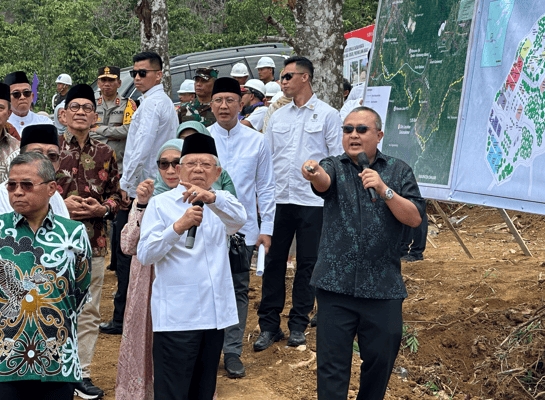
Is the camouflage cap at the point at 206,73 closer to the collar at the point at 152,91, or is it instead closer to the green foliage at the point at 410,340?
the collar at the point at 152,91

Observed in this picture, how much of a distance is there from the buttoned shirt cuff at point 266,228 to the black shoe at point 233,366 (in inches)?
40.2

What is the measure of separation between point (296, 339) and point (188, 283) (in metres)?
2.40

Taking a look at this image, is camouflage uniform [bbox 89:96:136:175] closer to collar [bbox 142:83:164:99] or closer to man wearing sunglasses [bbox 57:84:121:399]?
collar [bbox 142:83:164:99]

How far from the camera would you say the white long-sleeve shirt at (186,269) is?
3.74 metres

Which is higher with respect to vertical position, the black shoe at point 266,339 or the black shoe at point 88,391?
the black shoe at point 266,339

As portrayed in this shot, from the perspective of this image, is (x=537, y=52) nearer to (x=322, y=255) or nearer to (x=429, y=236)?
(x=322, y=255)

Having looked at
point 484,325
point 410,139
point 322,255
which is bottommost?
point 484,325

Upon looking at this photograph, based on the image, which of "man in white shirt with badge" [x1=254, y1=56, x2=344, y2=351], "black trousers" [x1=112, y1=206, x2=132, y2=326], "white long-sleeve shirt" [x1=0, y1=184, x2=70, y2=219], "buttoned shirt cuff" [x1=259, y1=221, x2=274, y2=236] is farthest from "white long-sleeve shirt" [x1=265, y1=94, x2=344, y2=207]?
"white long-sleeve shirt" [x1=0, y1=184, x2=70, y2=219]

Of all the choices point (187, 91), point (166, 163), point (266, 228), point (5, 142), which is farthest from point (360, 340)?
point (187, 91)

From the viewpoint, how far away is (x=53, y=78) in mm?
20438

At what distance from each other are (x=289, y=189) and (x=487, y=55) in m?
2.00

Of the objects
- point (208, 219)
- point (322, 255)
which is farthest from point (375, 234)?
point (208, 219)

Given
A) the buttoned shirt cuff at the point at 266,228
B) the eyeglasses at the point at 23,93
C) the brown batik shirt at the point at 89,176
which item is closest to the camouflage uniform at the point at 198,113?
the eyeglasses at the point at 23,93

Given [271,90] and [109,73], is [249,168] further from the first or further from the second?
[271,90]
